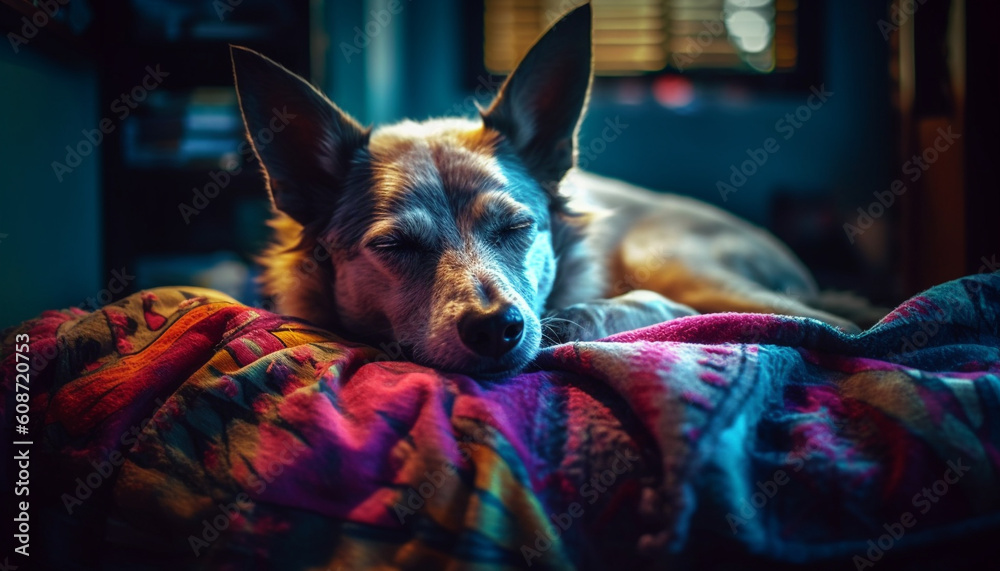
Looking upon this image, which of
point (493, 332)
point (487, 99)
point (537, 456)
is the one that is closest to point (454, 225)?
point (493, 332)

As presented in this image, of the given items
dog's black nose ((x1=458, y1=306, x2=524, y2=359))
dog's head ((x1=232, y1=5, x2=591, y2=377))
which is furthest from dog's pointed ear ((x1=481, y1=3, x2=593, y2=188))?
dog's black nose ((x1=458, y1=306, x2=524, y2=359))

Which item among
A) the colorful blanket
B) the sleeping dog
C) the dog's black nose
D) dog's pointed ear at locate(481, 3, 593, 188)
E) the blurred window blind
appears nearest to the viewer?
the colorful blanket

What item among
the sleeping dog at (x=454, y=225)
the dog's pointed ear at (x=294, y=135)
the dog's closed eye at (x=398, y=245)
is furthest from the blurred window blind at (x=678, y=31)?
the dog's closed eye at (x=398, y=245)

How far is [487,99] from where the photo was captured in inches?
196

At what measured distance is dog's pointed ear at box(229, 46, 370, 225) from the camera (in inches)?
61.3

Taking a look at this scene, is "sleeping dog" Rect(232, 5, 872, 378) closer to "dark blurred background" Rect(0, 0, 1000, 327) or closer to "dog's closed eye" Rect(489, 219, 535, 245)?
"dog's closed eye" Rect(489, 219, 535, 245)

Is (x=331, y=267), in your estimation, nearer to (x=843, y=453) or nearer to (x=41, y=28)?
(x=41, y=28)

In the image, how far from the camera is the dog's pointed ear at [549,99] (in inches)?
66.1

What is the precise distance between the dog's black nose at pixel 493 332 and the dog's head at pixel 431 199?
0.02 m

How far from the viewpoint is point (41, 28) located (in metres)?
1.71

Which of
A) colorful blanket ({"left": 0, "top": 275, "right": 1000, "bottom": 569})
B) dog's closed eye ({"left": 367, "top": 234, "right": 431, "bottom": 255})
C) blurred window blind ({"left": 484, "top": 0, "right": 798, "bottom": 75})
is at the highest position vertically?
blurred window blind ({"left": 484, "top": 0, "right": 798, "bottom": 75})

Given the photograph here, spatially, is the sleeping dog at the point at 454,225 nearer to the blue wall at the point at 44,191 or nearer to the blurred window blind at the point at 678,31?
the blue wall at the point at 44,191

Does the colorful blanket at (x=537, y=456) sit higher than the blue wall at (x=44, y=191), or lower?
lower

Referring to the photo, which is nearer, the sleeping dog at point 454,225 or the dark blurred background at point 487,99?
the sleeping dog at point 454,225
